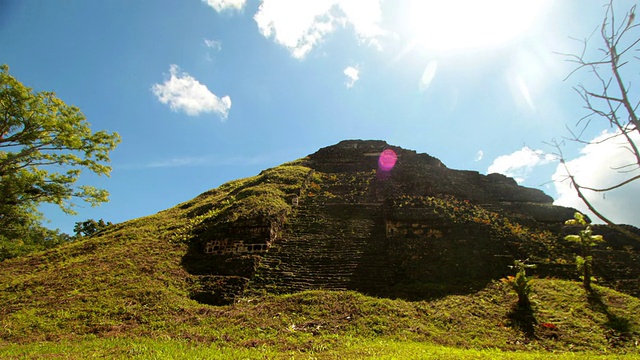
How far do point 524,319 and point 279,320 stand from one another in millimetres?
6822

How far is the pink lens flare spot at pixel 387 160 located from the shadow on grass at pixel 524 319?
1706cm

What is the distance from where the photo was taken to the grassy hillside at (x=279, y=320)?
24.8 feet

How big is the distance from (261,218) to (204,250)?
111 inches

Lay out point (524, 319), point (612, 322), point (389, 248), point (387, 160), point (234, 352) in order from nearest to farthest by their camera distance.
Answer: point (234, 352) < point (612, 322) < point (524, 319) < point (389, 248) < point (387, 160)

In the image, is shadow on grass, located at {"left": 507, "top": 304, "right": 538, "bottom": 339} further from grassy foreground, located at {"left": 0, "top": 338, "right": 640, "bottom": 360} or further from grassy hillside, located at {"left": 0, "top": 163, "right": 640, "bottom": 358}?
grassy foreground, located at {"left": 0, "top": 338, "right": 640, "bottom": 360}

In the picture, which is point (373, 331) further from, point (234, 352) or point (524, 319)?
point (524, 319)

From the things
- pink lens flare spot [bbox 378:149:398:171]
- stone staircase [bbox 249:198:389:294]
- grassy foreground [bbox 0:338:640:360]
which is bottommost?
grassy foreground [bbox 0:338:640:360]

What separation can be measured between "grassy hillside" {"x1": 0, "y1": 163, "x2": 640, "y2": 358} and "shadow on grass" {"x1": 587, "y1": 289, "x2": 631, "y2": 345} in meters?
0.03

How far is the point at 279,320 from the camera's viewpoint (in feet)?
30.4

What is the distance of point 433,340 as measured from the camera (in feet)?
26.9

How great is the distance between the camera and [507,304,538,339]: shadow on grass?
28.5 feet

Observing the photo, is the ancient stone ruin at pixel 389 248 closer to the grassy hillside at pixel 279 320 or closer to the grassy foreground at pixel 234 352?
the grassy hillside at pixel 279 320

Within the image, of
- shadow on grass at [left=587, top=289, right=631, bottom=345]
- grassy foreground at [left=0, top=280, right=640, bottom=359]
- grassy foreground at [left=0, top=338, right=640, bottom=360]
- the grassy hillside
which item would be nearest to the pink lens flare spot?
the grassy hillside

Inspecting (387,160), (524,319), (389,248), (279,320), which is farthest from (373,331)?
(387,160)
